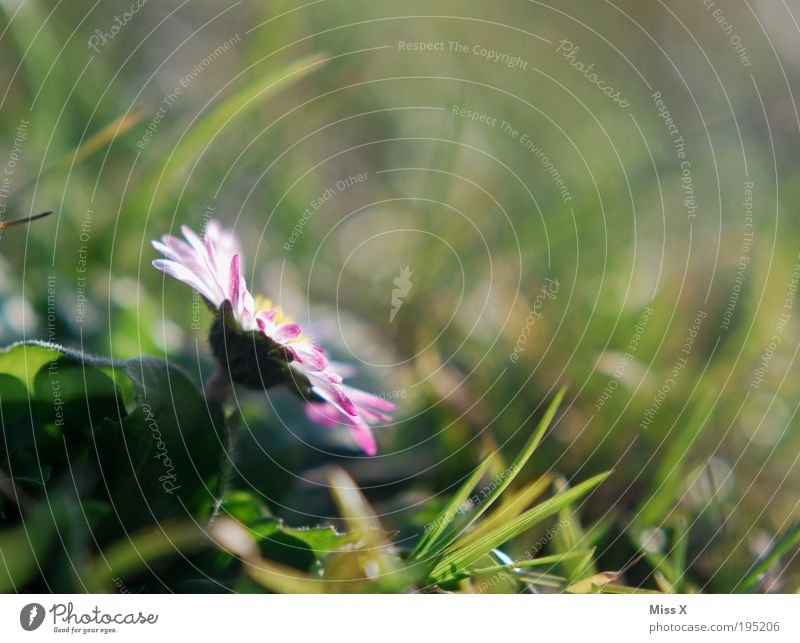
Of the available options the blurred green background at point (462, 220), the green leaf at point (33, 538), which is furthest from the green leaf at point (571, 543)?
the green leaf at point (33, 538)

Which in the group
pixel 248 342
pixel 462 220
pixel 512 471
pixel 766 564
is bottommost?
pixel 766 564

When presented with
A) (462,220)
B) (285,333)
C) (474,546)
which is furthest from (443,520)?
(462,220)

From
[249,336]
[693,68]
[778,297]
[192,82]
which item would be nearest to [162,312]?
[249,336]

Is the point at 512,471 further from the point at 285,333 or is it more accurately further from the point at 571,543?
the point at 285,333

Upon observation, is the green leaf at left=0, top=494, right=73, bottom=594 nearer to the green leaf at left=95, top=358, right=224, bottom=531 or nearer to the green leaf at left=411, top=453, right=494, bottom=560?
the green leaf at left=95, top=358, right=224, bottom=531

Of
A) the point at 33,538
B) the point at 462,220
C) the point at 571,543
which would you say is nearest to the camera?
the point at 33,538

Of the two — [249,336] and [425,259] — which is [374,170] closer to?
[425,259]

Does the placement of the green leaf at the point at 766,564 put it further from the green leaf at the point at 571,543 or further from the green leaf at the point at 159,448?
the green leaf at the point at 159,448

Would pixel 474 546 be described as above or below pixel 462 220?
below
